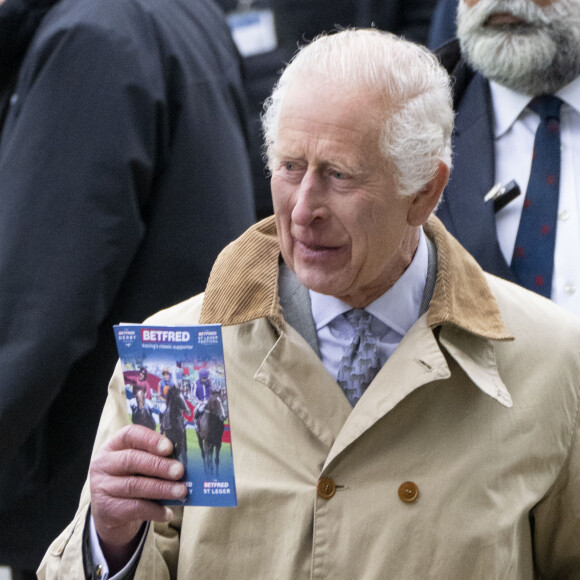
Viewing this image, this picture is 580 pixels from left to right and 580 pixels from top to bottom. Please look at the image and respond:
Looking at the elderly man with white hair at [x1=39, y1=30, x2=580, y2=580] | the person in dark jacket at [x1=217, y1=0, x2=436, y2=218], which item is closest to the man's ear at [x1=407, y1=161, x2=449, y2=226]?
the elderly man with white hair at [x1=39, y1=30, x2=580, y2=580]

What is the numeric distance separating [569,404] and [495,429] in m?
0.18

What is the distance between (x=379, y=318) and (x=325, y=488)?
1.34 feet

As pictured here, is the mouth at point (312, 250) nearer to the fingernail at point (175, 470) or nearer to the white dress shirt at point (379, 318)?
the white dress shirt at point (379, 318)

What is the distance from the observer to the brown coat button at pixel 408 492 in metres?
2.21

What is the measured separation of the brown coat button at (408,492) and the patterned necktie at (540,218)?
0.97 metres

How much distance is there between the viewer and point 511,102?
127 inches

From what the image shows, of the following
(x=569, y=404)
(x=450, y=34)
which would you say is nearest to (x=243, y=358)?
(x=569, y=404)

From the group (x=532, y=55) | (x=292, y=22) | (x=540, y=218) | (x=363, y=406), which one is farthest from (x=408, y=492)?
(x=292, y=22)

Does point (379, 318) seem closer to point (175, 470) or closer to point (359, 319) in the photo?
point (359, 319)

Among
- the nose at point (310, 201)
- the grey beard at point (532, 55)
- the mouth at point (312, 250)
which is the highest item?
the nose at point (310, 201)

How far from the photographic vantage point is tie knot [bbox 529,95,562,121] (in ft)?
10.3

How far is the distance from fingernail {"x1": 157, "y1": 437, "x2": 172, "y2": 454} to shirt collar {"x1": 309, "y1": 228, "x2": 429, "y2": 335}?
52 cm

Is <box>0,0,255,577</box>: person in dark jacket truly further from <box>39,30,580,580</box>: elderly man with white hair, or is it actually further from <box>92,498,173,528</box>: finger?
<box>92,498,173,528</box>: finger

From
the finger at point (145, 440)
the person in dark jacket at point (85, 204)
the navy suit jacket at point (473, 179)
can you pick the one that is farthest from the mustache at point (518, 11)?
the finger at point (145, 440)
